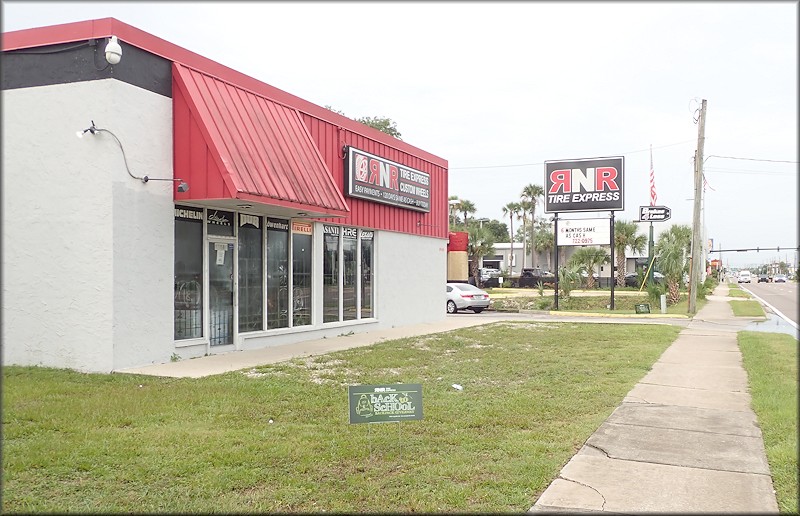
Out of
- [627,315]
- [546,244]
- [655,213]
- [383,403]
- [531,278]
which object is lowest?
[627,315]

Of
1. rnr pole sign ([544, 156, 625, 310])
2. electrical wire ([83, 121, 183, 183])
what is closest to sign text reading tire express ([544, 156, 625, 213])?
rnr pole sign ([544, 156, 625, 310])

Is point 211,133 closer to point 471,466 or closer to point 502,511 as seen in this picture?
point 471,466

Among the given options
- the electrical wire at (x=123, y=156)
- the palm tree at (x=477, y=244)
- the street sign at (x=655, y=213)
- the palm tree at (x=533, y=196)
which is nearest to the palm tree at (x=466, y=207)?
the palm tree at (x=533, y=196)

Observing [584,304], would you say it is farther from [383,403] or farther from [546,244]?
[546,244]

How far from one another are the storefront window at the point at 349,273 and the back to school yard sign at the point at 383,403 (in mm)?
11417

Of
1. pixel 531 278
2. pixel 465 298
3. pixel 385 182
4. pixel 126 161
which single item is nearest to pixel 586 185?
pixel 465 298

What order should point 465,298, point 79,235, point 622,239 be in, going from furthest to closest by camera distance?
point 622,239, point 465,298, point 79,235

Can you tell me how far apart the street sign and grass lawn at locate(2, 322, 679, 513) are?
2971cm

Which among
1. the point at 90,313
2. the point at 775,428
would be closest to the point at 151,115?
the point at 90,313

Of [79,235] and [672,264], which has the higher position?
[79,235]

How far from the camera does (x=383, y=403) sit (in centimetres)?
570

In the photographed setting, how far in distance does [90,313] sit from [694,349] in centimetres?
1201

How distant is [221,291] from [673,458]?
9048mm

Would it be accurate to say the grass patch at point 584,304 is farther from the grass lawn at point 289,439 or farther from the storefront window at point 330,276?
the grass lawn at point 289,439
